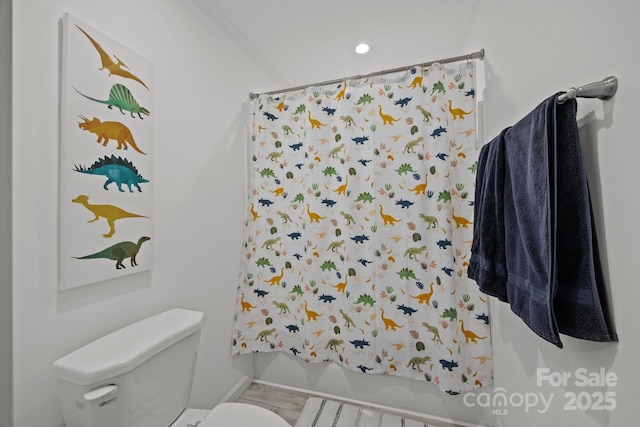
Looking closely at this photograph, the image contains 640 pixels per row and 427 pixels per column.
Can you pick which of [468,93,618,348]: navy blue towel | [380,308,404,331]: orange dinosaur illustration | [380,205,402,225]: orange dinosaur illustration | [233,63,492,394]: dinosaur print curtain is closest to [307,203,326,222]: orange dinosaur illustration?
[233,63,492,394]: dinosaur print curtain

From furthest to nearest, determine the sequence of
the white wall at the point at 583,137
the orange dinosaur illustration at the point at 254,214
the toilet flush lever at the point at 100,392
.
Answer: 1. the orange dinosaur illustration at the point at 254,214
2. the toilet flush lever at the point at 100,392
3. the white wall at the point at 583,137

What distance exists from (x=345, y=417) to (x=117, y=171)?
175 centimetres

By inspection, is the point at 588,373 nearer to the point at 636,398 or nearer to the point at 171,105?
the point at 636,398

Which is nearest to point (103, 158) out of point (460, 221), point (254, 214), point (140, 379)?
point (140, 379)

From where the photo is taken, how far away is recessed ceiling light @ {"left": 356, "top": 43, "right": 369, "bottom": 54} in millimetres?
1862

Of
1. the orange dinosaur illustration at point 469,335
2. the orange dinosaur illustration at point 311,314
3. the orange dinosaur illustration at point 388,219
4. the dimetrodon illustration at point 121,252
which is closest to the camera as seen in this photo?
the dimetrodon illustration at point 121,252

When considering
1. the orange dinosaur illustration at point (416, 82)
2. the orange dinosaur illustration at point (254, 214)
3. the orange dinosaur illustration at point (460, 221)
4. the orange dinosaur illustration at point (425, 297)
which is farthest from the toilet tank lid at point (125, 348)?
the orange dinosaur illustration at point (416, 82)

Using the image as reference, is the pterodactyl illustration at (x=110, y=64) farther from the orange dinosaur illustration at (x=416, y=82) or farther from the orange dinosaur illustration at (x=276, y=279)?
the orange dinosaur illustration at (x=416, y=82)

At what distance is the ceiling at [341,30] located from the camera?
60.5 inches

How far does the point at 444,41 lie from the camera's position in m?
1.82

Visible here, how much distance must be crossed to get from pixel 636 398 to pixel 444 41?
6.53 ft

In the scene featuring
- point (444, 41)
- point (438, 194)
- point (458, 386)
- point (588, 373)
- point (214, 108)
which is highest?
point (444, 41)

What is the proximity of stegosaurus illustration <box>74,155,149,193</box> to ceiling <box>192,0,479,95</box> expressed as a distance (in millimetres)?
1054

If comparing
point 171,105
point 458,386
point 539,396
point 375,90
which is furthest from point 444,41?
point 458,386
